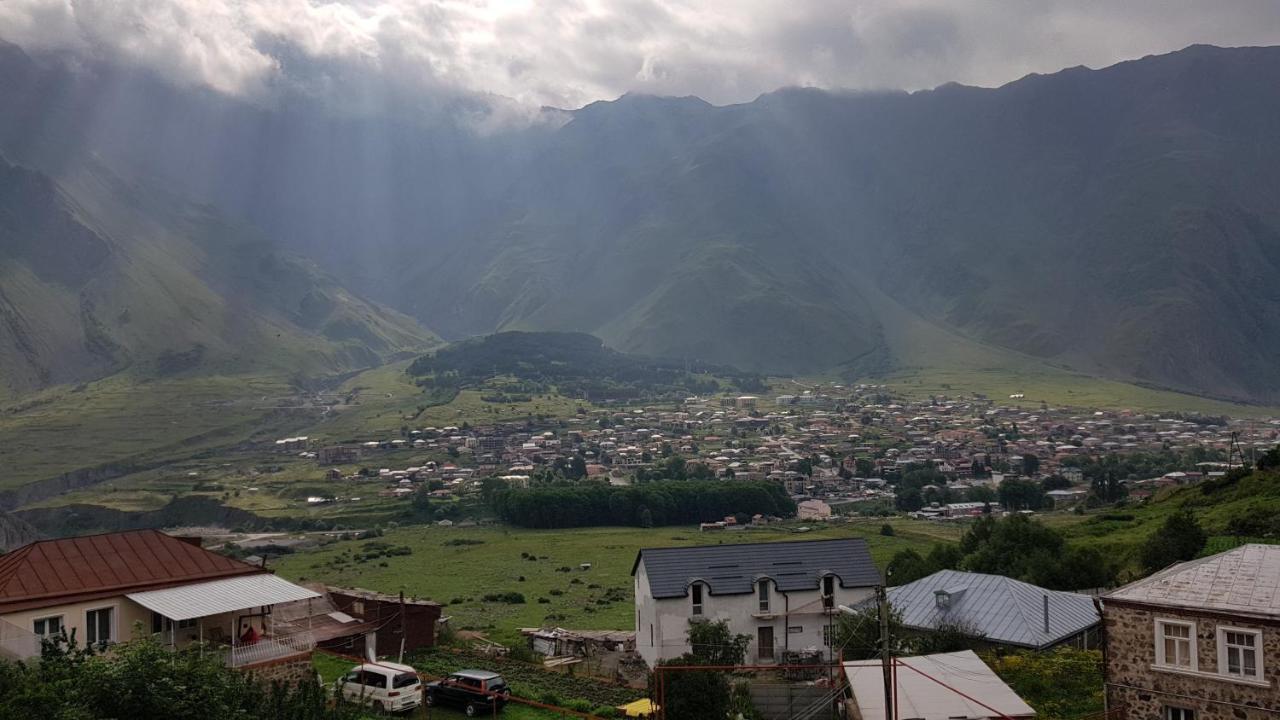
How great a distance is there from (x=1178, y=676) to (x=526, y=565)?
6090 centimetres

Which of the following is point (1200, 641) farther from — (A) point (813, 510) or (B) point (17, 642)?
(A) point (813, 510)

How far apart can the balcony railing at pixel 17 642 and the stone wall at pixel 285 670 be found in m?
4.16

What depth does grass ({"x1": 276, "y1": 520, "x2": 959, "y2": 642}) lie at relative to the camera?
56.2 m

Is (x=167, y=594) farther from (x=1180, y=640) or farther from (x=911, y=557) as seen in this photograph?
(x=911, y=557)

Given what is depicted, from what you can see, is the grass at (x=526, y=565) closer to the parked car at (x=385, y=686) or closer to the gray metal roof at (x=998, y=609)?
the gray metal roof at (x=998, y=609)

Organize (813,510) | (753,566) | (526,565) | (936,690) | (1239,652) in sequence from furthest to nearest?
(813,510), (526,565), (753,566), (936,690), (1239,652)

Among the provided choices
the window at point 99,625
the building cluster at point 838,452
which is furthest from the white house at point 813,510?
the window at point 99,625

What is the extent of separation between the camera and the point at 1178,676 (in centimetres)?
2180

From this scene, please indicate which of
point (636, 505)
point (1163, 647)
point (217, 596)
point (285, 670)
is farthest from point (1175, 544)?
point (636, 505)

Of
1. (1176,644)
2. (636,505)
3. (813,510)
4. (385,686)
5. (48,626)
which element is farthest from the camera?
(813,510)

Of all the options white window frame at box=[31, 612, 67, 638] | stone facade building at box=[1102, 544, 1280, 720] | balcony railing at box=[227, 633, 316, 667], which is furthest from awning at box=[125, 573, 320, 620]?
stone facade building at box=[1102, 544, 1280, 720]

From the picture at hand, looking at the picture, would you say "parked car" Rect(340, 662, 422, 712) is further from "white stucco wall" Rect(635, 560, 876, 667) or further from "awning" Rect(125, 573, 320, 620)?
"white stucco wall" Rect(635, 560, 876, 667)

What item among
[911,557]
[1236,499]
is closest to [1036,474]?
[1236,499]

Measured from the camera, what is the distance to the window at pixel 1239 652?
809 inches
